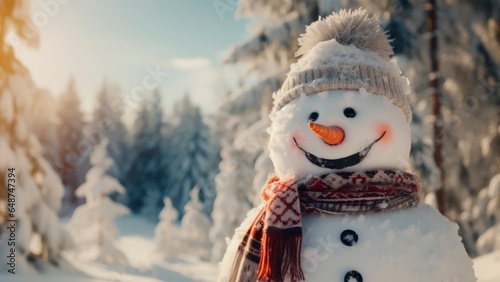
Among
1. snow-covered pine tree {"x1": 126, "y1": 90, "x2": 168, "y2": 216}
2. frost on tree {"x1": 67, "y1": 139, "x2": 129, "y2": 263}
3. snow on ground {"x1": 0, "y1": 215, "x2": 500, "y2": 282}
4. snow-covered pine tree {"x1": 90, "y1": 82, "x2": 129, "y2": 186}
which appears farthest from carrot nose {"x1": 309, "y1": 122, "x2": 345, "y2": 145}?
snow-covered pine tree {"x1": 126, "y1": 90, "x2": 168, "y2": 216}

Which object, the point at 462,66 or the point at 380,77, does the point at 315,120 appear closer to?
the point at 380,77

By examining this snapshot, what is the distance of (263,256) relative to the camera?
87.6 inches

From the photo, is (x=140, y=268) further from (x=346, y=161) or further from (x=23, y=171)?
(x=346, y=161)

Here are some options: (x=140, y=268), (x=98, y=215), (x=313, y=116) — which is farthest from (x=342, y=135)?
(x=140, y=268)

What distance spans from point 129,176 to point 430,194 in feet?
90.1

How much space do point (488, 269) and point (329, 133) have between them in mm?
5252

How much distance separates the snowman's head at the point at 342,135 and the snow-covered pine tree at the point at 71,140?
102 ft

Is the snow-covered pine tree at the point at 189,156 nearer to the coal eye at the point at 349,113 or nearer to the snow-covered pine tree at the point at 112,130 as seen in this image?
the snow-covered pine tree at the point at 112,130

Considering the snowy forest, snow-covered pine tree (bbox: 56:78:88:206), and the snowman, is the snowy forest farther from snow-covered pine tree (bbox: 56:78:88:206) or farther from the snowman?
snow-covered pine tree (bbox: 56:78:88:206)

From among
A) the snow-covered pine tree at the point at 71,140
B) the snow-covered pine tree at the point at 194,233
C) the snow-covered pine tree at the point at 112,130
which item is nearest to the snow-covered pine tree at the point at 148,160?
the snow-covered pine tree at the point at 112,130

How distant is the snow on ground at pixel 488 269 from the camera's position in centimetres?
575

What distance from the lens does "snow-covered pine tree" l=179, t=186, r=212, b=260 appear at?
1934cm

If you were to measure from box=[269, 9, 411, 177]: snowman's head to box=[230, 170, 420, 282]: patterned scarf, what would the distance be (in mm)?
113

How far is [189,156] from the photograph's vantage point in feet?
101
